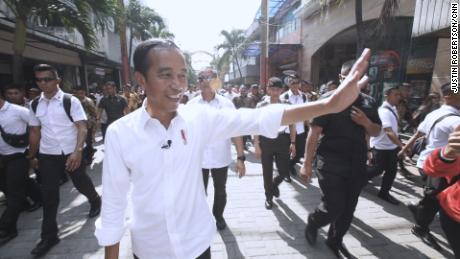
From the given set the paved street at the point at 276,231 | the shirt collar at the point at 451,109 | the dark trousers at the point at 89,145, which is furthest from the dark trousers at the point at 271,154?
the dark trousers at the point at 89,145

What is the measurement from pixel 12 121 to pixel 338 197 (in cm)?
400

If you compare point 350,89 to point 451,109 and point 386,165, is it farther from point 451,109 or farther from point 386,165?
point 386,165

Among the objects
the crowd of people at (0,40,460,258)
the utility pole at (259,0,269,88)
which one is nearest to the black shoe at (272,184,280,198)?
the crowd of people at (0,40,460,258)

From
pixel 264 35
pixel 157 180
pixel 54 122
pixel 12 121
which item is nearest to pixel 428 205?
pixel 157 180

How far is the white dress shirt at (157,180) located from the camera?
54.7 inches

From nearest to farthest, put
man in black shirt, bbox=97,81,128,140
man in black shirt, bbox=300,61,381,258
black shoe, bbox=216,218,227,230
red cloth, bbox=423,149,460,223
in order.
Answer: red cloth, bbox=423,149,460,223, man in black shirt, bbox=300,61,381,258, black shoe, bbox=216,218,227,230, man in black shirt, bbox=97,81,128,140

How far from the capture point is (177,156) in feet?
4.65

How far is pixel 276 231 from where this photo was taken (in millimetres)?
3652

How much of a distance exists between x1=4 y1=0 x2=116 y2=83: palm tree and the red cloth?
7449 mm

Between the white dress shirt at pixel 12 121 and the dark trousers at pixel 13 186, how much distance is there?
83 mm

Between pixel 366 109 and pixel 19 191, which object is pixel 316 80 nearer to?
pixel 366 109

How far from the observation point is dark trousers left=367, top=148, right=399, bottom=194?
14.8 ft

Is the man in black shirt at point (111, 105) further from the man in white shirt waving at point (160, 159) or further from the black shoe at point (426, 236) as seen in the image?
the black shoe at point (426, 236)

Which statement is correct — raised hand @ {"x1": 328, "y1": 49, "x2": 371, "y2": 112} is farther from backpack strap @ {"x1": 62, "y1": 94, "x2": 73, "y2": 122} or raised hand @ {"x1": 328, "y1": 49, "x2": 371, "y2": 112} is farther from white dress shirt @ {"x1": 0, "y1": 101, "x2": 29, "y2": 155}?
white dress shirt @ {"x1": 0, "y1": 101, "x2": 29, "y2": 155}
